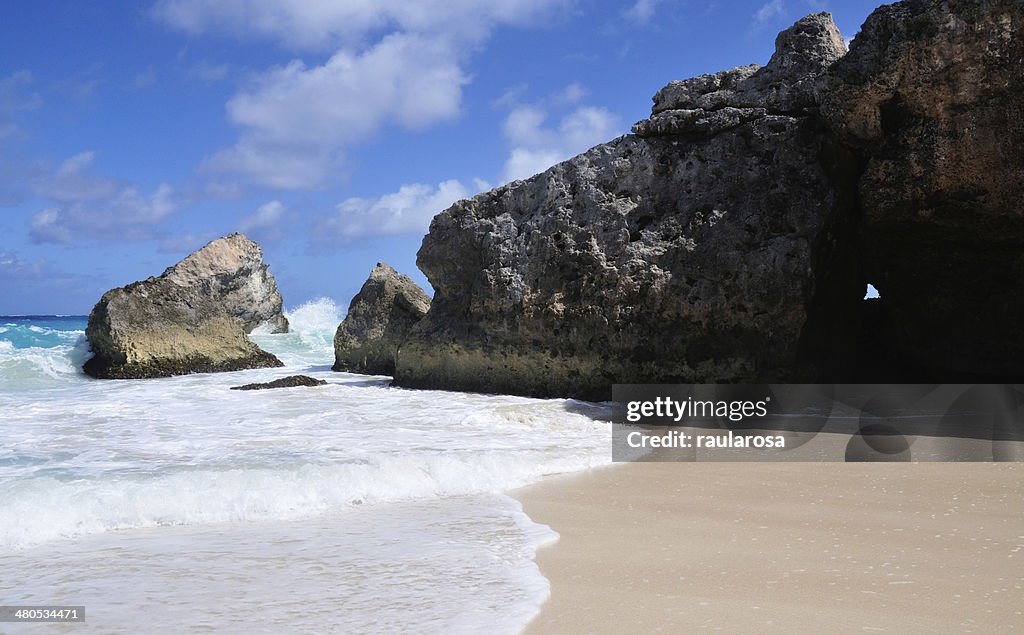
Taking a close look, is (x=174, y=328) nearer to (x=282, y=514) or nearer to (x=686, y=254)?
(x=686, y=254)

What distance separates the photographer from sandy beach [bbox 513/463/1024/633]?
2639mm

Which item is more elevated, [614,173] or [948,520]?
[614,173]

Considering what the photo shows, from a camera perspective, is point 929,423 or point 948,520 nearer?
point 948,520

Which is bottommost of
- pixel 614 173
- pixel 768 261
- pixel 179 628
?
pixel 179 628

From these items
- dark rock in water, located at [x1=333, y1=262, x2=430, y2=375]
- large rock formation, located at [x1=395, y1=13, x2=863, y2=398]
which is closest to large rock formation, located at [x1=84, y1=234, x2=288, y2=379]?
dark rock in water, located at [x1=333, y1=262, x2=430, y2=375]

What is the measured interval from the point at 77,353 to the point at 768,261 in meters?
13.0

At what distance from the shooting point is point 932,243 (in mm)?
7871

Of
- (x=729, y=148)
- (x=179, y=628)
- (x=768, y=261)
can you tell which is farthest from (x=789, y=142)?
(x=179, y=628)

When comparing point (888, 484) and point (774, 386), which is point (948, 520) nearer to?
point (888, 484)

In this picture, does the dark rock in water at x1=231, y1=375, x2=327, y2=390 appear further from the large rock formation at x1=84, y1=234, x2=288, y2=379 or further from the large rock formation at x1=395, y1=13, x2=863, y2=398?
the large rock formation at x1=84, y1=234, x2=288, y2=379

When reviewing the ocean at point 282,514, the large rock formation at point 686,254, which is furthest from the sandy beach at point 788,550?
the large rock formation at point 686,254

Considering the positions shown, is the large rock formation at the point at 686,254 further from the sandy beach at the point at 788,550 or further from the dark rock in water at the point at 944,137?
the sandy beach at the point at 788,550

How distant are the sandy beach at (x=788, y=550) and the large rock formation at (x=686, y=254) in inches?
123

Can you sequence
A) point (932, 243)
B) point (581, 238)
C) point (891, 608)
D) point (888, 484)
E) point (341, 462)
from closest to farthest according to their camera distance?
point (891, 608) → point (888, 484) → point (341, 462) → point (932, 243) → point (581, 238)
